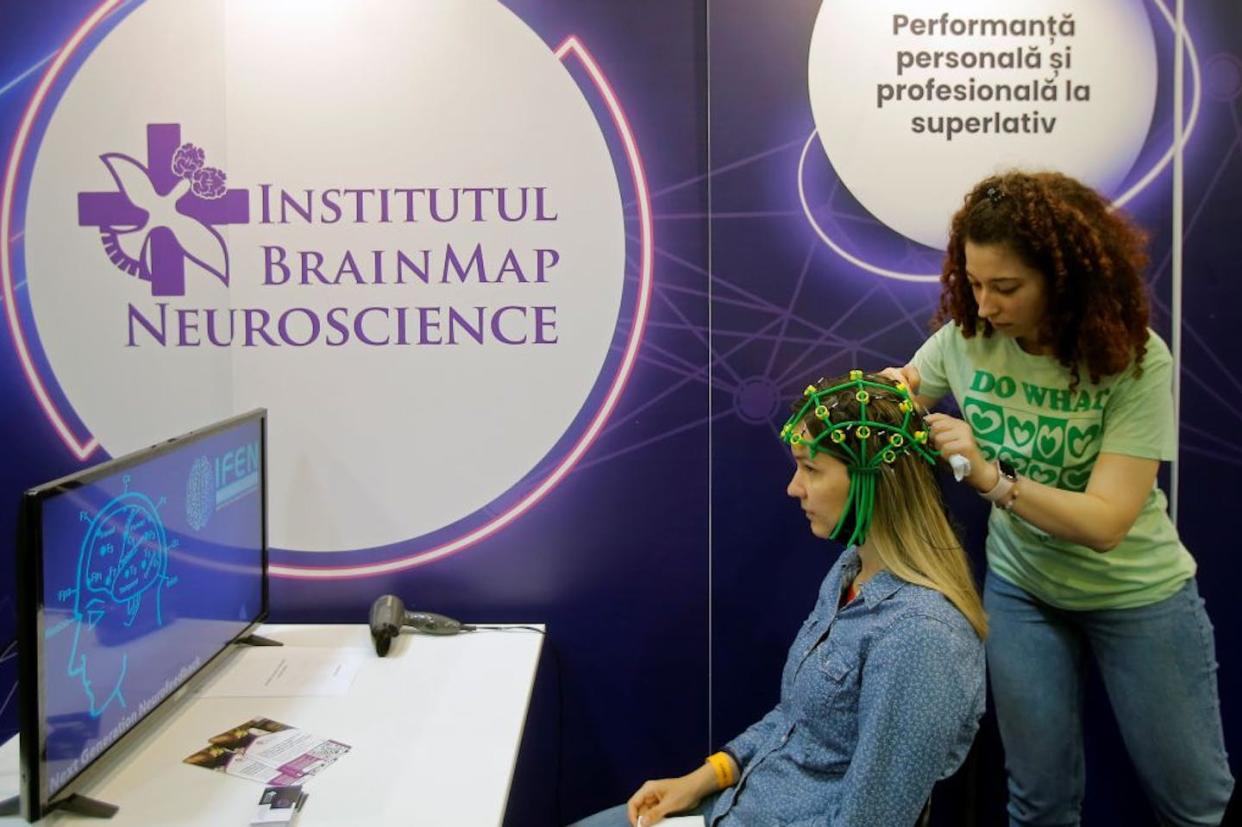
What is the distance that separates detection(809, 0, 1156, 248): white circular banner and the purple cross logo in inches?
52.7

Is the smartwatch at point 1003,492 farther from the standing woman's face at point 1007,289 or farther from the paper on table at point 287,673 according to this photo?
the paper on table at point 287,673

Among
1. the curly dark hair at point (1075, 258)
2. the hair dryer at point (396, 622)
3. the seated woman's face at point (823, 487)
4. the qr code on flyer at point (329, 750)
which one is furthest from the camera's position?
the hair dryer at point (396, 622)

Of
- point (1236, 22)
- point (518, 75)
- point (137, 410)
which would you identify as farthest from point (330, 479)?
point (1236, 22)

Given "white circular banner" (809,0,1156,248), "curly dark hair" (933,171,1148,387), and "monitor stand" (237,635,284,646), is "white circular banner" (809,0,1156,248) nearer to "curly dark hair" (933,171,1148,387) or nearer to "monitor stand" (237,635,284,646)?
"curly dark hair" (933,171,1148,387)

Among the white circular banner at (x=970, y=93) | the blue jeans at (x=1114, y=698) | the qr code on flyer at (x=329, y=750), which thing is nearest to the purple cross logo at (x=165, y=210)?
the qr code on flyer at (x=329, y=750)

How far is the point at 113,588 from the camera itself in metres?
1.65

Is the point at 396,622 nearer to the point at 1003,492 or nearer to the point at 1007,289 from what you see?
the point at 1003,492

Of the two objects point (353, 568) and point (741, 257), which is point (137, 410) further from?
point (741, 257)

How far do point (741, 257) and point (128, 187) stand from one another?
1.37m

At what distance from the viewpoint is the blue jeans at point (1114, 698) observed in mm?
2074

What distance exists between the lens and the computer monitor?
1.45 meters

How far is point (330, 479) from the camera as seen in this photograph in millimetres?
2490

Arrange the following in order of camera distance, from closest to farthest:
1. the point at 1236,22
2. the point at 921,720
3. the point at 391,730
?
1. the point at 921,720
2. the point at 391,730
3. the point at 1236,22

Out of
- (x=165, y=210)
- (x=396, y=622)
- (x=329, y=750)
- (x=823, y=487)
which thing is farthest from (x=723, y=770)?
(x=165, y=210)
